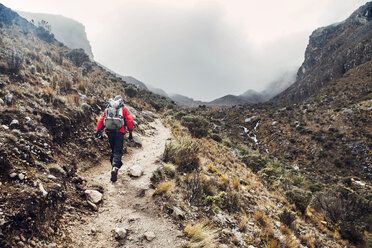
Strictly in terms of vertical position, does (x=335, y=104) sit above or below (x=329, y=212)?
above

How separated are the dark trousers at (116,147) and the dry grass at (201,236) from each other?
9.54ft

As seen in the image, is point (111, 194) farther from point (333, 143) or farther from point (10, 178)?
point (333, 143)

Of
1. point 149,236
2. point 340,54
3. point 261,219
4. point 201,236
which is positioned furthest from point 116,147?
point 340,54

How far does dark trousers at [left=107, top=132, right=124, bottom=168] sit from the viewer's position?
520 centimetres

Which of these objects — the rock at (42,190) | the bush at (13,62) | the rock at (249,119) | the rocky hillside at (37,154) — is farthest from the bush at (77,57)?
the rock at (249,119)

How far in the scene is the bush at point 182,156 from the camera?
270 inches

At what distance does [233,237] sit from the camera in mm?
4070

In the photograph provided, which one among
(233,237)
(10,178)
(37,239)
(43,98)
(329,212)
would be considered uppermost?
(43,98)

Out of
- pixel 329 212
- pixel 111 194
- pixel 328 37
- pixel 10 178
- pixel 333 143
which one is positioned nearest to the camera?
pixel 10 178

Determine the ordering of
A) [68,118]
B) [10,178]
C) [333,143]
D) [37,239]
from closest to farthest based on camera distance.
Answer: [37,239] → [10,178] → [68,118] → [333,143]

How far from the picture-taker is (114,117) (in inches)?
210

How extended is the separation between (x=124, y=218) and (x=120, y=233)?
0.47 metres

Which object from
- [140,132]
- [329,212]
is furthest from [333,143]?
[140,132]

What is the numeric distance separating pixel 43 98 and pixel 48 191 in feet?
16.3
